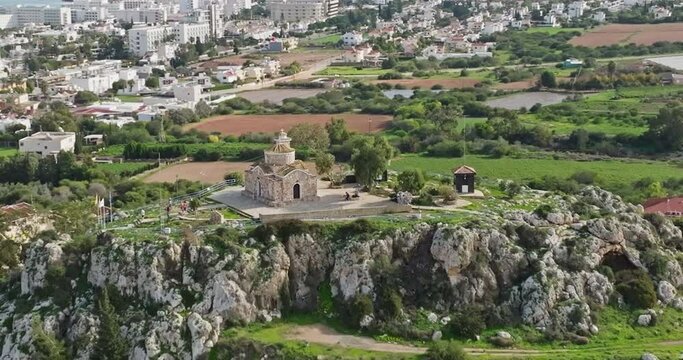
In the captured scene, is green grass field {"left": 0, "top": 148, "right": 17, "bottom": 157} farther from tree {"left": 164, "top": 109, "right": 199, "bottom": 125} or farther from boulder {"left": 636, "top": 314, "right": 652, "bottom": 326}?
boulder {"left": 636, "top": 314, "right": 652, "bottom": 326}

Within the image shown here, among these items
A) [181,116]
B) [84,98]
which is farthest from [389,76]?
[181,116]

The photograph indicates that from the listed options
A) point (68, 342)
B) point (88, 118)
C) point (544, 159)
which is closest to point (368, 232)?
point (68, 342)

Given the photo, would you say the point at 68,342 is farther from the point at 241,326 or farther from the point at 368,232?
the point at 368,232

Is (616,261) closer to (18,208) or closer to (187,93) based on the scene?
(18,208)

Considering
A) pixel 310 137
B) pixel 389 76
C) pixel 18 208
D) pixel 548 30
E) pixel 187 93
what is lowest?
pixel 18 208

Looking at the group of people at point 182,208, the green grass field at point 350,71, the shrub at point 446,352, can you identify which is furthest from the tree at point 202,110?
the shrub at point 446,352
